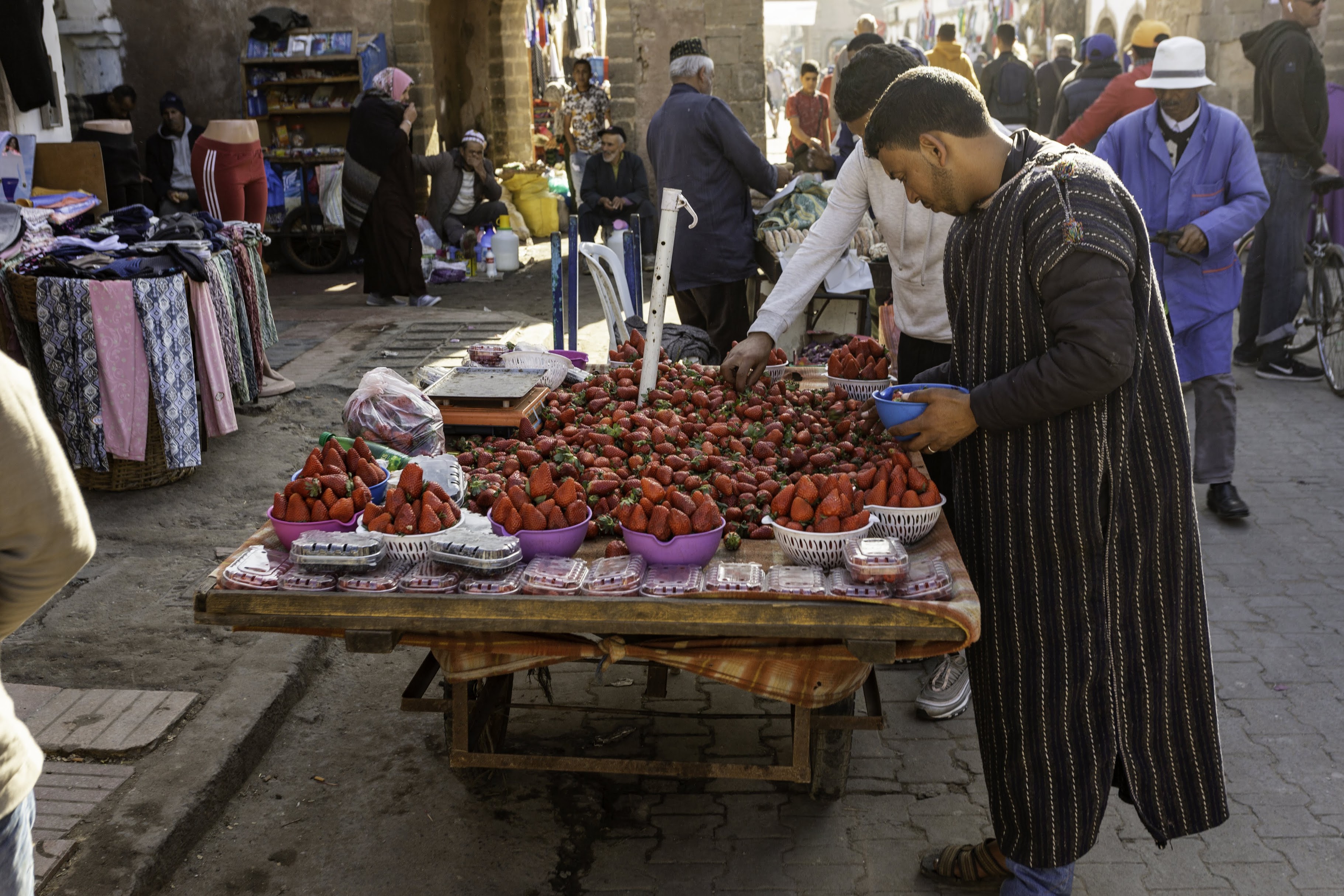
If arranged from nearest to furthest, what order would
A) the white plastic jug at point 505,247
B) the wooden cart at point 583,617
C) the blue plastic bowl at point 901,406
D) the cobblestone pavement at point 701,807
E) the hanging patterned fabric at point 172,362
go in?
the wooden cart at point 583,617, the blue plastic bowl at point 901,406, the cobblestone pavement at point 701,807, the hanging patterned fabric at point 172,362, the white plastic jug at point 505,247

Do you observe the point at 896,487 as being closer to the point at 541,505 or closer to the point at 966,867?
the point at 541,505

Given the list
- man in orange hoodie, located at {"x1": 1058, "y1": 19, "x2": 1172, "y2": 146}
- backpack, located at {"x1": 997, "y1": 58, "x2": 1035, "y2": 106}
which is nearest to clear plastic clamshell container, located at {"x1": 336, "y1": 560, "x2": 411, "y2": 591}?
man in orange hoodie, located at {"x1": 1058, "y1": 19, "x2": 1172, "y2": 146}

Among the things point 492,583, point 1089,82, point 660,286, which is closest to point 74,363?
point 660,286

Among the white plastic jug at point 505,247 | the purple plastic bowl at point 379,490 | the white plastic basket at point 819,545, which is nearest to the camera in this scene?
the white plastic basket at point 819,545

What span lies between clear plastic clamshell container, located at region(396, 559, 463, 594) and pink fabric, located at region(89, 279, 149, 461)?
316 cm

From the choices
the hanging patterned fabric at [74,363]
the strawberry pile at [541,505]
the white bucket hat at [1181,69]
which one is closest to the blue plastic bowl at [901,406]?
the strawberry pile at [541,505]

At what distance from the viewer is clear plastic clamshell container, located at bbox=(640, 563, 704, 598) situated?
7.36 feet

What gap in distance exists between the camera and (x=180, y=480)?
5309 mm

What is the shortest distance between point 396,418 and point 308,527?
0.75m

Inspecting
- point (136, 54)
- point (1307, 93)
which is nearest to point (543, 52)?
point (136, 54)

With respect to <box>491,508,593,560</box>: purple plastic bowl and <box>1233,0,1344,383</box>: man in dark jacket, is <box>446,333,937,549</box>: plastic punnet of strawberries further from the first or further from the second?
<box>1233,0,1344,383</box>: man in dark jacket

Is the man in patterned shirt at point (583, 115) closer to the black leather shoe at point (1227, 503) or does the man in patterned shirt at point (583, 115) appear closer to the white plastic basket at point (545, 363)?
the black leather shoe at point (1227, 503)

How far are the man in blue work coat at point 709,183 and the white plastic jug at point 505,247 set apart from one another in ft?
17.3

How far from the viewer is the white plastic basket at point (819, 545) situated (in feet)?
7.66
